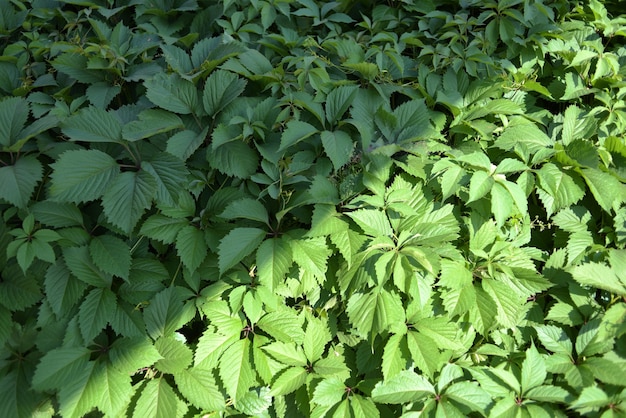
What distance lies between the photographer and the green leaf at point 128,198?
4.60ft

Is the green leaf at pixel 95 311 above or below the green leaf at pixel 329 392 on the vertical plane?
above

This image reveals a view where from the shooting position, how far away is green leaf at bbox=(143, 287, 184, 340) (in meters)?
1.47

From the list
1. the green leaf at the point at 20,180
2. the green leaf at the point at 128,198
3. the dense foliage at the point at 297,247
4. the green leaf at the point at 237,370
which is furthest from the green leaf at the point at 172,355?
the green leaf at the point at 20,180

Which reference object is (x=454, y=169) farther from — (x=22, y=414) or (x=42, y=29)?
(x=42, y=29)

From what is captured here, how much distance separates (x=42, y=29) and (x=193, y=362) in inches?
68.2

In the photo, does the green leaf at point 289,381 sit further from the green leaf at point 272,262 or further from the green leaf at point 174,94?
the green leaf at point 174,94

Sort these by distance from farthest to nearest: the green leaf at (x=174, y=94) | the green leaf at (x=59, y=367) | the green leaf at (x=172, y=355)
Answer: the green leaf at (x=174, y=94) → the green leaf at (x=172, y=355) → the green leaf at (x=59, y=367)

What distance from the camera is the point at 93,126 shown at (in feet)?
5.00

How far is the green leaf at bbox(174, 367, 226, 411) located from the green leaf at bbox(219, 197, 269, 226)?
49 cm

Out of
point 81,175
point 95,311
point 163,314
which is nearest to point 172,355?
point 163,314

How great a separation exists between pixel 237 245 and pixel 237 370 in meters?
0.38

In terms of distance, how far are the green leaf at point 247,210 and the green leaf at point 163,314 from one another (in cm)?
31

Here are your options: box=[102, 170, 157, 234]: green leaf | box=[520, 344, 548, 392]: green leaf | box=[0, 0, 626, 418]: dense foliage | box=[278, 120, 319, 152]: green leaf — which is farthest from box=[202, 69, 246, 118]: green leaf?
box=[520, 344, 548, 392]: green leaf

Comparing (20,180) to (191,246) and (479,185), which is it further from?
(479,185)
